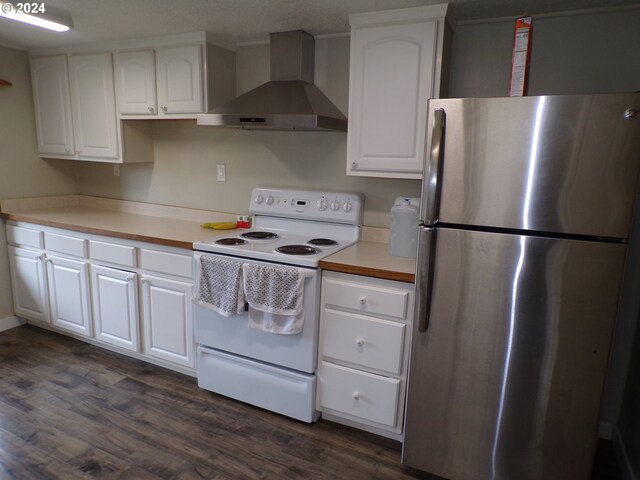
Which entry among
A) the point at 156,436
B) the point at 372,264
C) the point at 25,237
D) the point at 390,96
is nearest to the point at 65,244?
the point at 25,237

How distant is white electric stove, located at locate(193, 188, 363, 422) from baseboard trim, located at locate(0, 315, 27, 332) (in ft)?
6.23

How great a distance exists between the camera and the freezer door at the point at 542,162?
57.1 inches

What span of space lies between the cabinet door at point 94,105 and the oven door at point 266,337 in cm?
150

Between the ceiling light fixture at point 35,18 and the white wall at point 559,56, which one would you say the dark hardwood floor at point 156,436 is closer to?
the white wall at point 559,56

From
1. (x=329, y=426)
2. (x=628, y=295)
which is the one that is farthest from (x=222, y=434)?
(x=628, y=295)

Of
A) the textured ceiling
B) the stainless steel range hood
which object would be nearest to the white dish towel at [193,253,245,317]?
the stainless steel range hood

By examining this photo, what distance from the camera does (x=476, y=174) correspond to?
1.63 meters

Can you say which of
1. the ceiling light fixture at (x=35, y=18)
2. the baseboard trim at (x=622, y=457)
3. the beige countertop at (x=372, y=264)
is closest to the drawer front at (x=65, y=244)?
the ceiling light fixture at (x=35, y=18)

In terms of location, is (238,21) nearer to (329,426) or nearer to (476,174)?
(476,174)

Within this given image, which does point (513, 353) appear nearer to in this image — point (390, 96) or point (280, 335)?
point (280, 335)

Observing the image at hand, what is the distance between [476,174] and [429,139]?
0.22 meters

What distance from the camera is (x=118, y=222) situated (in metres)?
3.07

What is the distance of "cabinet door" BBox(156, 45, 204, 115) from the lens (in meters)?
2.68

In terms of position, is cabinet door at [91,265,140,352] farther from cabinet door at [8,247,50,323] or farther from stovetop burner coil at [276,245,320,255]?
stovetop burner coil at [276,245,320,255]
